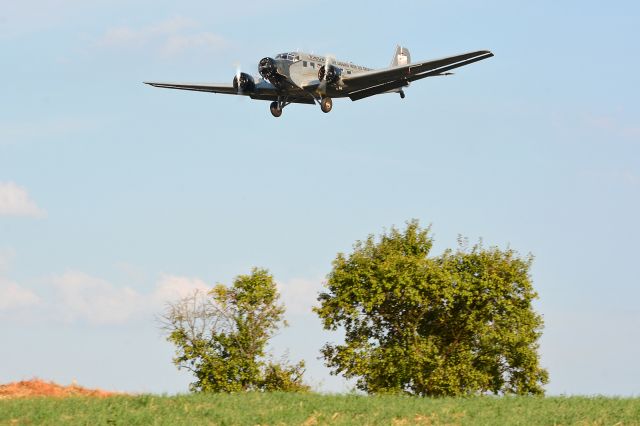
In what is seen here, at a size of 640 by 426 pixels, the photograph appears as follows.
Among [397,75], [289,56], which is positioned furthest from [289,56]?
[397,75]

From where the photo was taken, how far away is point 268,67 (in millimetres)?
51812

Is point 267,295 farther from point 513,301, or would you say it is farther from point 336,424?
point 336,424

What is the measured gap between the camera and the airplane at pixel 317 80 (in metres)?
52.0

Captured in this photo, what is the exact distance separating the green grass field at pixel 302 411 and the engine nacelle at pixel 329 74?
23117 mm

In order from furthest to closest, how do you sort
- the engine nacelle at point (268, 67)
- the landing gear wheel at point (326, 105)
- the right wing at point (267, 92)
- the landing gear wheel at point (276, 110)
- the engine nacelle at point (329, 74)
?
1. the landing gear wheel at point (276, 110)
2. the right wing at point (267, 92)
3. the landing gear wheel at point (326, 105)
4. the engine nacelle at point (329, 74)
5. the engine nacelle at point (268, 67)

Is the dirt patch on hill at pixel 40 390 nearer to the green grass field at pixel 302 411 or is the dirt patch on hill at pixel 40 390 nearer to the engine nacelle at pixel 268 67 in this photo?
the green grass field at pixel 302 411

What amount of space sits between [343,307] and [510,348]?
10.9 metres

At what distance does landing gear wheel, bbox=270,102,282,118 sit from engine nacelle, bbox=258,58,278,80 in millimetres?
2077

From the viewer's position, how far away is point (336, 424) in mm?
28781

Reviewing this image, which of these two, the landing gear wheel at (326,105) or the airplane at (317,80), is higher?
the airplane at (317,80)

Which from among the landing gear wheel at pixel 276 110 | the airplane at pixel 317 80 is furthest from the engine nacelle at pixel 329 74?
the landing gear wheel at pixel 276 110

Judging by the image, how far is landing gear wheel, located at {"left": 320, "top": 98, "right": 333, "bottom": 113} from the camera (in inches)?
2074

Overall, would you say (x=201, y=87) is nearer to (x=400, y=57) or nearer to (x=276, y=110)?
(x=276, y=110)

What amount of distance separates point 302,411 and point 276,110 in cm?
2658
